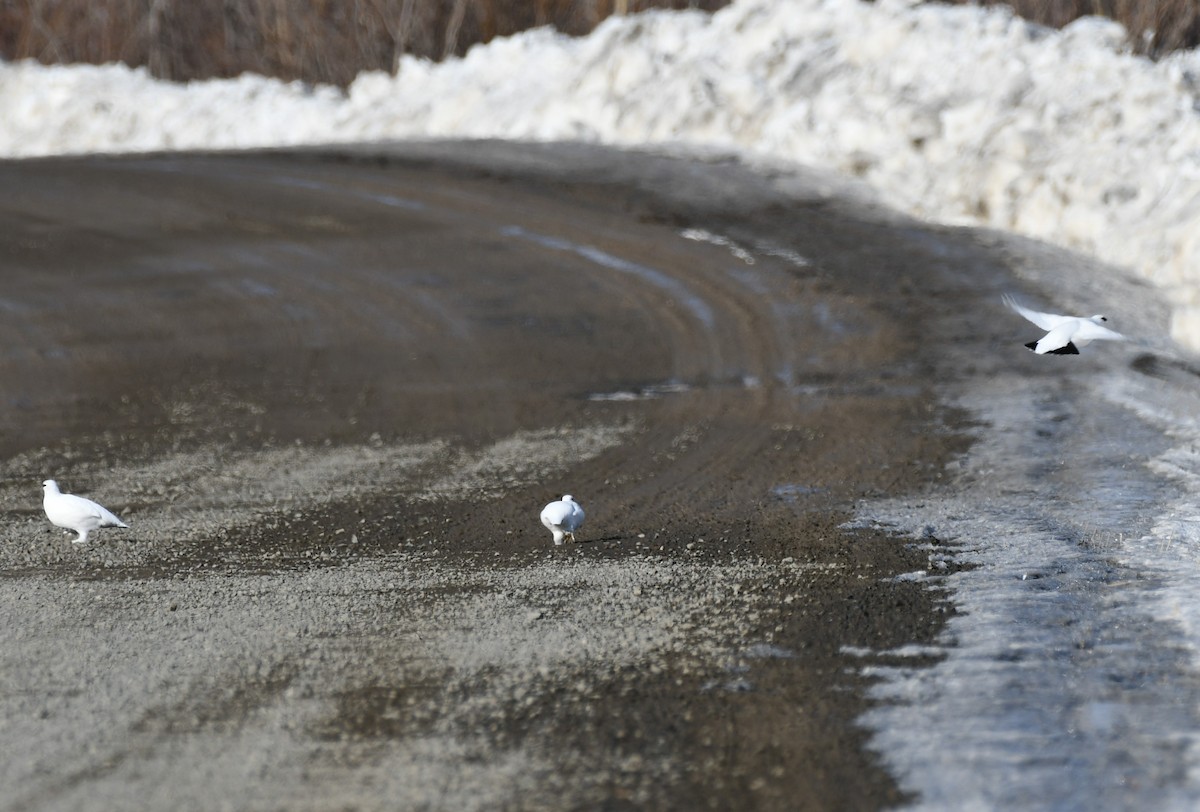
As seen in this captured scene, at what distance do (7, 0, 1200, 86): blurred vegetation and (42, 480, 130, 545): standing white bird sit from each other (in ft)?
54.5

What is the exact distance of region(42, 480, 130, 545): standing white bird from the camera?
7.00m

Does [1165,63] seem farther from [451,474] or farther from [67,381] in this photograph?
[67,381]

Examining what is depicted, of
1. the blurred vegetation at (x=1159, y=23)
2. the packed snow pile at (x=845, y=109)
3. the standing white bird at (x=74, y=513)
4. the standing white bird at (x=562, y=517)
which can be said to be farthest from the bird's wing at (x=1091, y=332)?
the blurred vegetation at (x=1159, y=23)

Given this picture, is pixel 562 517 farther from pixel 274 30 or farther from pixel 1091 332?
pixel 274 30

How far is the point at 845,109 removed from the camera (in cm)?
1588

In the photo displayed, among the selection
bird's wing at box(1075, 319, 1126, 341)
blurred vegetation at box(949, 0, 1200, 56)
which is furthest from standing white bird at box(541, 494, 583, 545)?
blurred vegetation at box(949, 0, 1200, 56)

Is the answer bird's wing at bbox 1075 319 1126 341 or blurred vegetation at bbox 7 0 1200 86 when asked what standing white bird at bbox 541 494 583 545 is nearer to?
bird's wing at bbox 1075 319 1126 341

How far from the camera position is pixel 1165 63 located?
13.9 meters

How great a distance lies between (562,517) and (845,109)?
10226 millimetres

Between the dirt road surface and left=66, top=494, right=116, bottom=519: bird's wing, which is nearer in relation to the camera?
the dirt road surface

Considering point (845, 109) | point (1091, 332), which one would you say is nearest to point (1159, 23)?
point (845, 109)

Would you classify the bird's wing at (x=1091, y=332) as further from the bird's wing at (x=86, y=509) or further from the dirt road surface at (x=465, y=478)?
the bird's wing at (x=86, y=509)

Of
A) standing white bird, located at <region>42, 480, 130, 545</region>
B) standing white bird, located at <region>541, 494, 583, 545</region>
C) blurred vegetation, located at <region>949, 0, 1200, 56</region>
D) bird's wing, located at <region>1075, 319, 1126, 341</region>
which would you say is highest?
blurred vegetation, located at <region>949, 0, 1200, 56</region>

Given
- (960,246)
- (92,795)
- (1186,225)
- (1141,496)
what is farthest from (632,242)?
(92,795)
